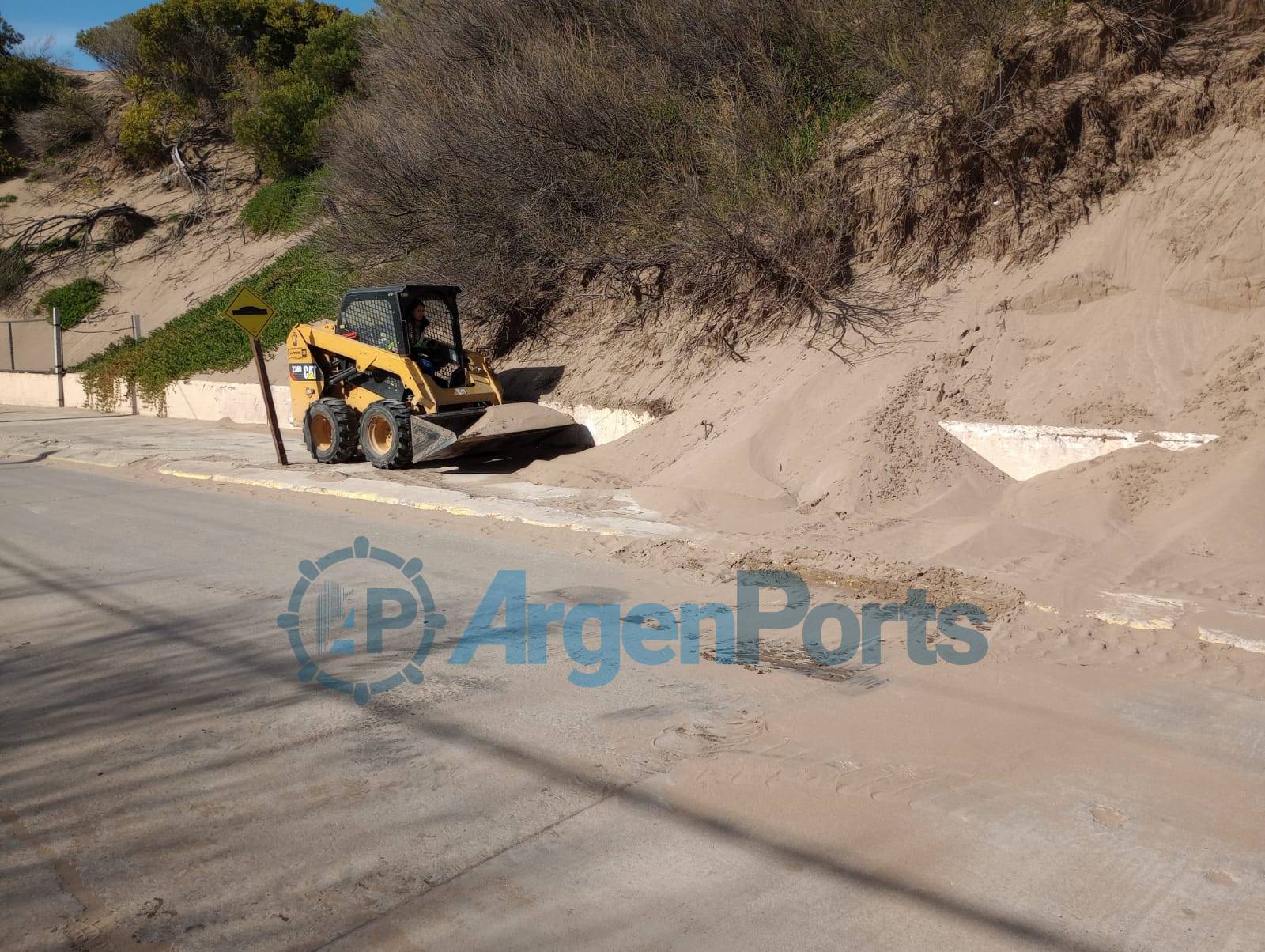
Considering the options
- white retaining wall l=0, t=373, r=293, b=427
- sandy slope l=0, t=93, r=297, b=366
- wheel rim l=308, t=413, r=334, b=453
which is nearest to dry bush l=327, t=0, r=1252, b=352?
white retaining wall l=0, t=373, r=293, b=427

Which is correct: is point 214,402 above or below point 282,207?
below

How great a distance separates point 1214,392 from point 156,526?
10653mm

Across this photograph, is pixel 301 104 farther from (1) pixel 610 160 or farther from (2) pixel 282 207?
(1) pixel 610 160

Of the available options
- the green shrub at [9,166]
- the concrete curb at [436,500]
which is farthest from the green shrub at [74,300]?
the concrete curb at [436,500]

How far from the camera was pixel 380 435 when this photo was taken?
49.6 feet

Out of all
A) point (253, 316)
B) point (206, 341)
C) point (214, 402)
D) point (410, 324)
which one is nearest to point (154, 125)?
point (206, 341)

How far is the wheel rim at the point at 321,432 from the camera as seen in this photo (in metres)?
15.8

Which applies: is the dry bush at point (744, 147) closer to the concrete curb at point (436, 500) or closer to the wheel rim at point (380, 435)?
the wheel rim at point (380, 435)

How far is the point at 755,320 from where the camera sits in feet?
50.9

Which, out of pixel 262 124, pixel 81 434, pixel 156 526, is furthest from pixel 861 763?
pixel 262 124

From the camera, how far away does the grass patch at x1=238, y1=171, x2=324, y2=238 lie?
31.8 meters

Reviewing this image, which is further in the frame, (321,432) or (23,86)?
(23,86)

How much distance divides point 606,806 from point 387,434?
11287 millimetres

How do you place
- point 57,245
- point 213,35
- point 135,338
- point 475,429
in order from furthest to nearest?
point 213,35 → point 57,245 → point 135,338 → point 475,429
